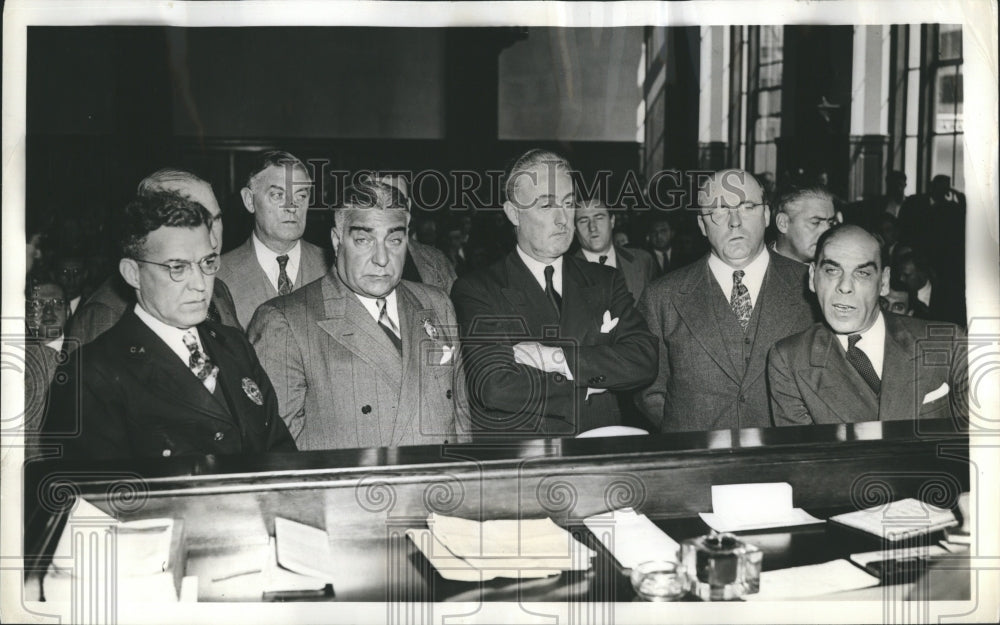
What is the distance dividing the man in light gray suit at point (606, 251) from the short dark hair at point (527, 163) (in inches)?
6.5

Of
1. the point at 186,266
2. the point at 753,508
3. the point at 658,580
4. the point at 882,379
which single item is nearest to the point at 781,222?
the point at 882,379

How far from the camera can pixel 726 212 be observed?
2.94m

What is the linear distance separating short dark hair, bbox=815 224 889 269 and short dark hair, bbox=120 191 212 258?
203 centimetres

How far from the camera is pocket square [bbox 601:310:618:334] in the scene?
2963 millimetres

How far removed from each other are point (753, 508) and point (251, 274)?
169 centimetres

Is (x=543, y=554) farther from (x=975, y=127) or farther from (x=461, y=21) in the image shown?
(x=975, y=127)

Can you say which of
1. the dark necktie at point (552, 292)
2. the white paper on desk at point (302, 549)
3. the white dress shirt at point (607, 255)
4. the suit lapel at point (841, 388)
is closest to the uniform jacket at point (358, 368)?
the dark necktie at point (552, 292)

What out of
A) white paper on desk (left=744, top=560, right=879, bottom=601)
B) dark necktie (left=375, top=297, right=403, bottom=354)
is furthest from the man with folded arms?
Answer: dark necktie (left=375, top=297, right=403, bottom=354)

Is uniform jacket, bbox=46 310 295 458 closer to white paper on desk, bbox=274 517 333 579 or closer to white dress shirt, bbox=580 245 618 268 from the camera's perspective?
white paper on desk, bbox=274 517 333 579

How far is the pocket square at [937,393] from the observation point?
2.90 m

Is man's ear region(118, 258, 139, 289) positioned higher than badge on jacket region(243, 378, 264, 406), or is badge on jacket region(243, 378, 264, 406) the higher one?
man's ear region(118, 258, 139, 289)

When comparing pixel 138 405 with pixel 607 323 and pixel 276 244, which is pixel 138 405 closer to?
pixel 276 244

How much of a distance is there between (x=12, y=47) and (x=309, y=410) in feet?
4.81

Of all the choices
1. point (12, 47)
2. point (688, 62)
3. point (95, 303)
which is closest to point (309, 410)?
point (95, 303)
